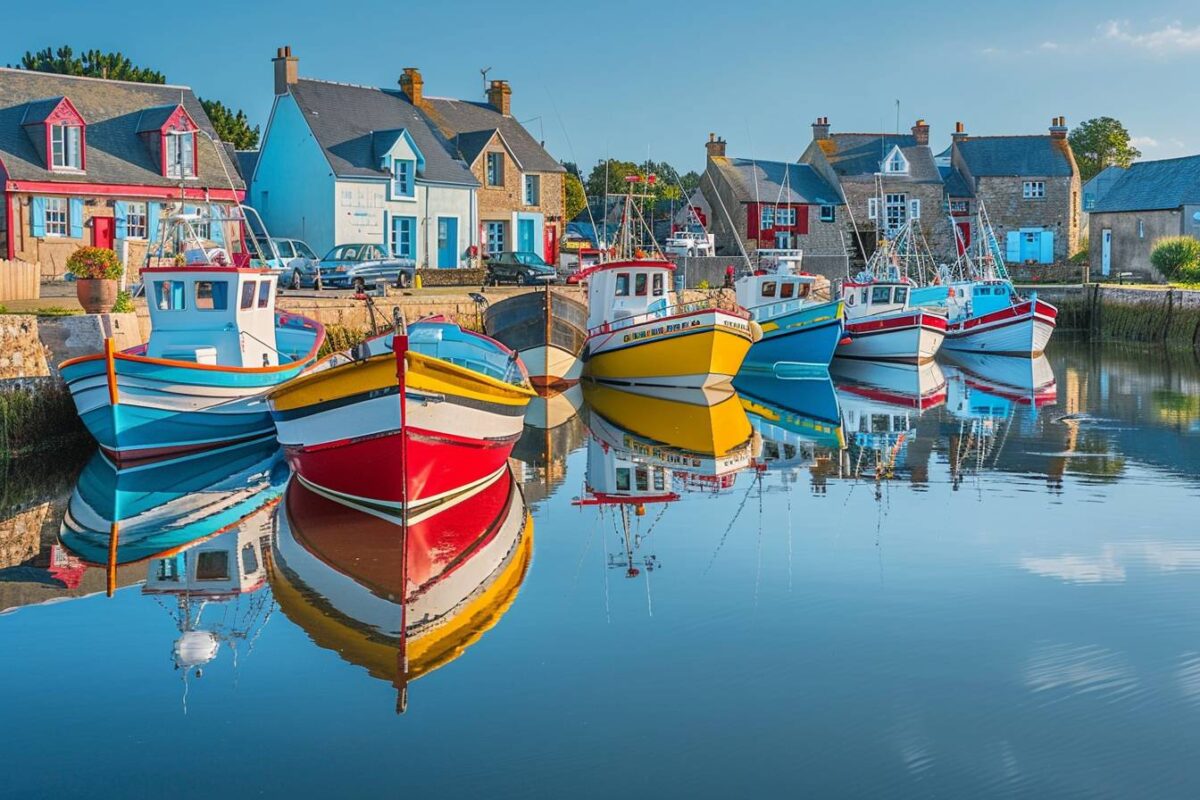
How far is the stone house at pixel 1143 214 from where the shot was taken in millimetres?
51281


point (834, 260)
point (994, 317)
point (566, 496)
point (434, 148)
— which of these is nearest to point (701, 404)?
point (566, 496)

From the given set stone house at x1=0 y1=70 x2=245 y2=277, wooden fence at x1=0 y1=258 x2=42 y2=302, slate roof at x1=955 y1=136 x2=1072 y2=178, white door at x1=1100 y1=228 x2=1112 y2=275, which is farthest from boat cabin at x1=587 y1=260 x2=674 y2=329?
slate roof at x1=955 y1=136 x2=1072 y2=178

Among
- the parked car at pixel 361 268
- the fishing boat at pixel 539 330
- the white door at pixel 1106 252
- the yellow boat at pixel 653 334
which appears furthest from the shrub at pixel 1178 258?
the fishing boat at pixel 539 330

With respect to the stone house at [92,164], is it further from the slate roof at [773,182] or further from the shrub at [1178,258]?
the shrub at [1178,258]

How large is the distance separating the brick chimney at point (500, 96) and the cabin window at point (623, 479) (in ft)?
108

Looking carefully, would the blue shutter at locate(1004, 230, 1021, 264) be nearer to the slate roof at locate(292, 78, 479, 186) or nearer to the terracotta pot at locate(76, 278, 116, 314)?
the slate roof at locate(292, 78, 479, 186)

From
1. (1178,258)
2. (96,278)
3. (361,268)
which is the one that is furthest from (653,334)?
(1178,258)

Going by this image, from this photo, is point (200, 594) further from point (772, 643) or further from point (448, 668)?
point (772, 643)

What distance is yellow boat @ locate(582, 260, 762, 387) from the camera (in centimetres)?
2691

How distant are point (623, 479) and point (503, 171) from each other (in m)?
29.2

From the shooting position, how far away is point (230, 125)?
5653cm

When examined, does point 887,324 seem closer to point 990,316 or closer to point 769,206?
point 990,316

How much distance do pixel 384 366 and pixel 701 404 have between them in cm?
1245

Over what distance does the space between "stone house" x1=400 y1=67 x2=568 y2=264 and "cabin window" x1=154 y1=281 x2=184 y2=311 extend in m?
25.1
